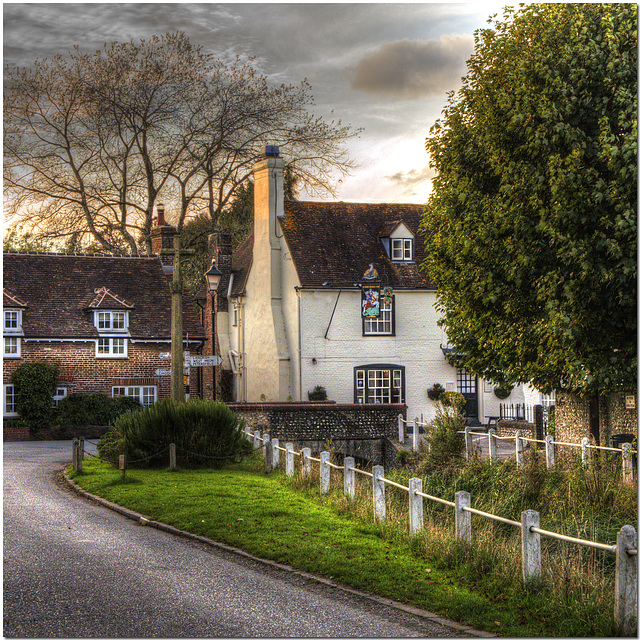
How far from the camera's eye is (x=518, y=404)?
118 feet

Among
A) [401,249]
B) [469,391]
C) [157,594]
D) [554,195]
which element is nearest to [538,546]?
[157,594]

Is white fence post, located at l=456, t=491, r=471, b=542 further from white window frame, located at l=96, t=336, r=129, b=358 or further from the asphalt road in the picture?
white window frame, located at l=96, t=336, r=129, b=358

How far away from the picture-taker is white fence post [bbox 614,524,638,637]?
7703 millimetres

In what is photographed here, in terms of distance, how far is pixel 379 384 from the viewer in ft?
116

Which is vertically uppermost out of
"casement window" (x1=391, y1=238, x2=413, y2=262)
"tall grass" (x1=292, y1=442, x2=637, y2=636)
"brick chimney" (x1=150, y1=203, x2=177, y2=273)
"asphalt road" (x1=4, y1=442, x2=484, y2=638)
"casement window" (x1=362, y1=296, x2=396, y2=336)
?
"brick chimney" (x1=150, y1=203, x2=177, y2=273)

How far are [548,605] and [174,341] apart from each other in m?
14.6

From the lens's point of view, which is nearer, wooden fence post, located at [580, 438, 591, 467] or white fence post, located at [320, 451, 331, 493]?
wooden fence post, located at [580, 438, 591, 467]

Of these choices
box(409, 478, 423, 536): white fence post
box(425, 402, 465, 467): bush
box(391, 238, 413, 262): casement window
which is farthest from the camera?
box(391, 238, 413, 262): casement window

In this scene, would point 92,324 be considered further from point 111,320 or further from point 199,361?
point 199,361

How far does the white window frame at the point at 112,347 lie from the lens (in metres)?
36.4

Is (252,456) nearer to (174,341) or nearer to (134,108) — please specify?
(174,341)

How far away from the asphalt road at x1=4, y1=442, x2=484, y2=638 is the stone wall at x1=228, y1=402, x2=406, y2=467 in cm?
1344

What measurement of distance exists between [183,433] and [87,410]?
50.8 feet

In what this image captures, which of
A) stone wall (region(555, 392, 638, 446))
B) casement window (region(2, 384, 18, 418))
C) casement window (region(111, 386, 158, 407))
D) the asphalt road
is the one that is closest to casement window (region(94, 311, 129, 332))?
casement window (region(111, 386, 158, 407))
